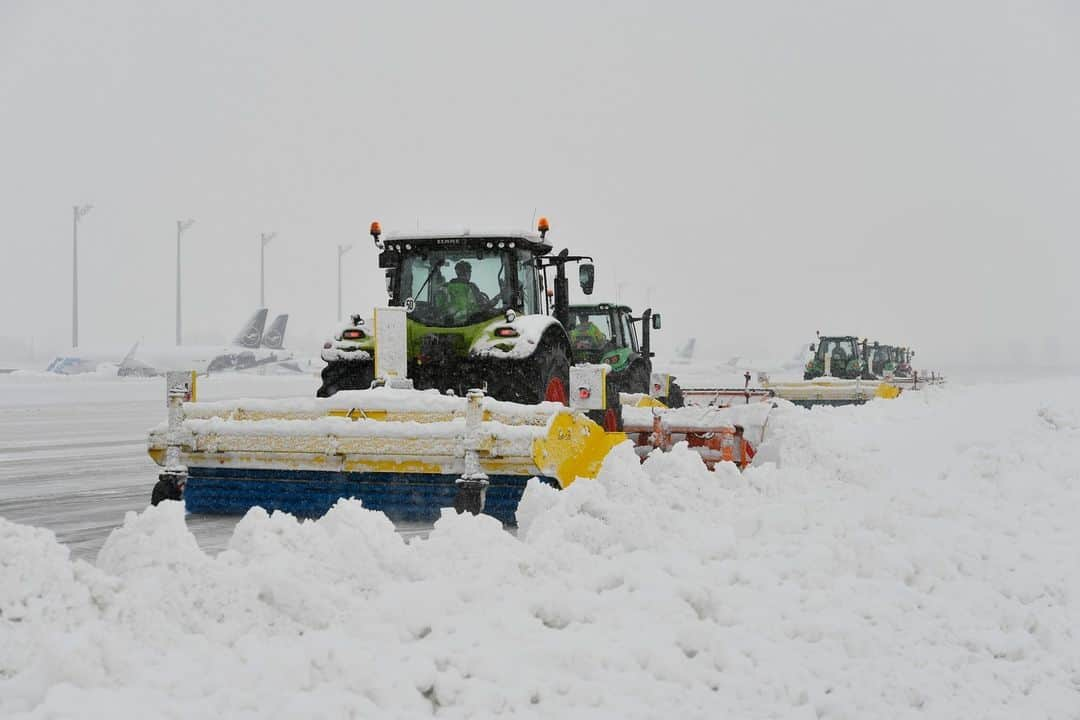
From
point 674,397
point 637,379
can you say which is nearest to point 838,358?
point 674,397

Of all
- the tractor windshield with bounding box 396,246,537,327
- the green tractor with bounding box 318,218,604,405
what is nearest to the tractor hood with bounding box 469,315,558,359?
the green tractor with bounding box 318,218,604,405

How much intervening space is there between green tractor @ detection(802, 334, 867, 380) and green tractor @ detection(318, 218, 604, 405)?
72.8 ft

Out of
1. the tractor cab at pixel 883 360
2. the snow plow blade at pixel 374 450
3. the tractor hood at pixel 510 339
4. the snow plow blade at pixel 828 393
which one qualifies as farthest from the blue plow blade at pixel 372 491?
the tractor cab at pixel 883 360

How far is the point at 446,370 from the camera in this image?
30.1 feet

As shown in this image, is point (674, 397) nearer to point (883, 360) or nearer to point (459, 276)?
point (459, 276)

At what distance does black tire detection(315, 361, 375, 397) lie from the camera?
9.29 metres

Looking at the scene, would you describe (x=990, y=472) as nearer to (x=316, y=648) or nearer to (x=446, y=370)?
(x=446, y=370)

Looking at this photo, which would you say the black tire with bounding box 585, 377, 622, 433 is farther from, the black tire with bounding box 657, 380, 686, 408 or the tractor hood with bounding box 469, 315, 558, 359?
the black tire with bounding box 657, 380, 686, 408

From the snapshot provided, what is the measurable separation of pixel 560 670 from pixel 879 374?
3656 cm

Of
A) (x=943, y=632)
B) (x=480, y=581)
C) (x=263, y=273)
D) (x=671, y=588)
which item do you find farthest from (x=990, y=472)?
(x=263, y=273)

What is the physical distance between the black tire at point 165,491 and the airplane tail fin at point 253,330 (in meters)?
54.3

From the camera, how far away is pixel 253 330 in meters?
60.5

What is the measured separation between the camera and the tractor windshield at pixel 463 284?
9.57 meters

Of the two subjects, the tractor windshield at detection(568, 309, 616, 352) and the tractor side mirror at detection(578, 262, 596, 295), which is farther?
the tractor windshield at detection(568, 309, 616, 352)
